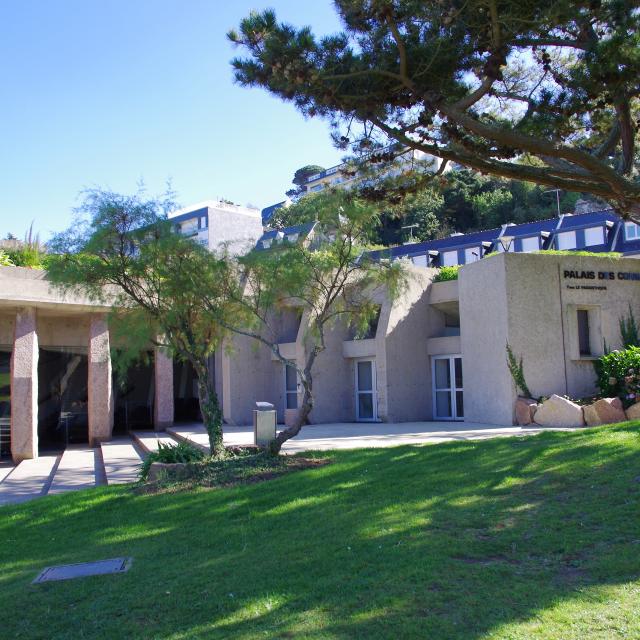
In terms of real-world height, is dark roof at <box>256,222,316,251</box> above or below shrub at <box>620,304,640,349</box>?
above

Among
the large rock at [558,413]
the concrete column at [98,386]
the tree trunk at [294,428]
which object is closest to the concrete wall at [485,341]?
the large rock at [558,413]

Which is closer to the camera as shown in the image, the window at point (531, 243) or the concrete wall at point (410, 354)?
the concrete wall at point (410, 354)

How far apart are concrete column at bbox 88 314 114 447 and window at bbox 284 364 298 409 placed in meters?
6.14

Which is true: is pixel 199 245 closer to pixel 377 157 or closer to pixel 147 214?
pixel 147 214

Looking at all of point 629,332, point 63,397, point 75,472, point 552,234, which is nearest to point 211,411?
point 75,472

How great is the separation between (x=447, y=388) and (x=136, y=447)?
9496mm

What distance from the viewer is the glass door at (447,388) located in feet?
67.5

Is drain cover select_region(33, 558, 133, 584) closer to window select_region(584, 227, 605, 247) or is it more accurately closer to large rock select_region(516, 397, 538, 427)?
large rock select_region(516, 397, 538, 427)

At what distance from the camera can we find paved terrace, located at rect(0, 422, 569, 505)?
12734mm

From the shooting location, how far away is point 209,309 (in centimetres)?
1173

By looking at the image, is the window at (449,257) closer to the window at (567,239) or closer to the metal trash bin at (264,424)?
the window at (567,239)

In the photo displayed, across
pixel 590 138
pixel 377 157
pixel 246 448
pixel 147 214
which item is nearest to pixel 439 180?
pixel 377 157

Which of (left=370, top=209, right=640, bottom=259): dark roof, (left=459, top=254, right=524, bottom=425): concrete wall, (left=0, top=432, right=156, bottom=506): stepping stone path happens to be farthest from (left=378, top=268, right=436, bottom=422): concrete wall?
(left=370, top=209, right=640, bottom=259): dark roof

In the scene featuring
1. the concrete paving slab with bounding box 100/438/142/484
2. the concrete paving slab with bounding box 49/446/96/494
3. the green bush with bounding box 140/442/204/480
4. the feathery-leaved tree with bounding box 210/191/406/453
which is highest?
the feathery-leaved tree with bounding box 210/191/406/453
